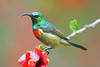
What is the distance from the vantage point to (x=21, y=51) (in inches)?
299

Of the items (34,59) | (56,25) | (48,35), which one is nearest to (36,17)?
(48,35)

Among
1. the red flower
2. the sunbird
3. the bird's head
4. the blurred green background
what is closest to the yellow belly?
the sunbird

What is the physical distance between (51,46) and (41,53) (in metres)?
0.97

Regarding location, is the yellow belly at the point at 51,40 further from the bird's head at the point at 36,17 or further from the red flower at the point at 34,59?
the red flower at the point at 34,59

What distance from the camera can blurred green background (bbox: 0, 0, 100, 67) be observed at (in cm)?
759

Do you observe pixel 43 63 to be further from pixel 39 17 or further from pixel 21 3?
pixel 21 3

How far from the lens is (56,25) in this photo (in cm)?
796

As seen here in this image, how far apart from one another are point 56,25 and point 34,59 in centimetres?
501

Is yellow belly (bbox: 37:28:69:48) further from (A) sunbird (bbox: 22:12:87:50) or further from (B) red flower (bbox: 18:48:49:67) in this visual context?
(B) red flower (bbox: 18:48:49:67)

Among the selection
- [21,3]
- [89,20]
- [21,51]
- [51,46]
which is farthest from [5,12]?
[51,46]

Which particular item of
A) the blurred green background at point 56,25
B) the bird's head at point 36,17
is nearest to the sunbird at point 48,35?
the bird's head at point 36,17

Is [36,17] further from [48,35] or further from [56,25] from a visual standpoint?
[56,25]

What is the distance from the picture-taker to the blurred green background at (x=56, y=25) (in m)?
7.59

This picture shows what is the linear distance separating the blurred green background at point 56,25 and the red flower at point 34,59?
4.36m
